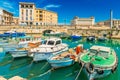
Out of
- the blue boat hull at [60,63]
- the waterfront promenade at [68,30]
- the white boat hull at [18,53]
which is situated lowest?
the blue boat hull at [60,63]

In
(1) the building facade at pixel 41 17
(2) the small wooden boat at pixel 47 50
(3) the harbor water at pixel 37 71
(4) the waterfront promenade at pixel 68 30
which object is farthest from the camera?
(1) the building facade at pixel 41 17

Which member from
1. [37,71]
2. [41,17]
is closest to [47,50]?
[37,71]

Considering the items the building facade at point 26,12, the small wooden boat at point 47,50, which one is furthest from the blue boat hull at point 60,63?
the building facade at point 26,12

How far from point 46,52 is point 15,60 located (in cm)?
632

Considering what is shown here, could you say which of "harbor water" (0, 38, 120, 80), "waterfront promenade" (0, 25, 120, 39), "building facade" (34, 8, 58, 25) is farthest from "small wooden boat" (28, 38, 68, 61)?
"building facade" (34, 8, 58, 25)

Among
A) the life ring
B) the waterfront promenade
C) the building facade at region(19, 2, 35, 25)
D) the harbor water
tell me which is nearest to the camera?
the life ring

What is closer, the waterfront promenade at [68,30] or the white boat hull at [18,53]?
the white boat hull at [18,53]

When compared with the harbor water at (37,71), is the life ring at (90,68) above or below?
above

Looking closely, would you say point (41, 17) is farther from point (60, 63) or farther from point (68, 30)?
point (60, 63)

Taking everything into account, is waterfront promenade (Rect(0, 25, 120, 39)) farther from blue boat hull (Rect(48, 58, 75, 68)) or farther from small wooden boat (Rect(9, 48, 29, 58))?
blue boat hull (Rect(48, 58, 75, 68))

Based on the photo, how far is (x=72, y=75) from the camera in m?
20.7

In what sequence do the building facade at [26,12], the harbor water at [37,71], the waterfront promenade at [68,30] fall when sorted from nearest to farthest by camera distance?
the harbor water at [37,71]
the waterfront promenade at [68,30]
the building facade at [26,12]

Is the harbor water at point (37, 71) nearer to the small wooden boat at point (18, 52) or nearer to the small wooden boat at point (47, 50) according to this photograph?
the small wooden boat at point (18, 52)

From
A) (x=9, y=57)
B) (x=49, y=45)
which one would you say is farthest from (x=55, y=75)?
(x=9, y=57)
